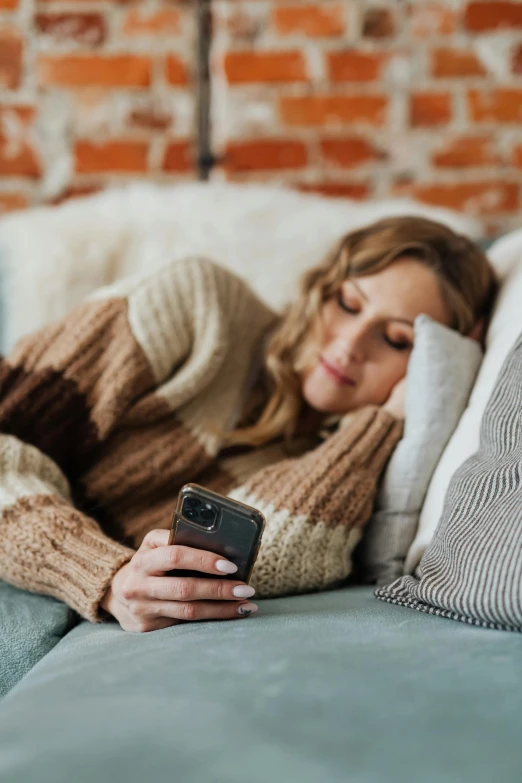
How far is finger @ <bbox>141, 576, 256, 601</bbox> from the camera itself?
68 cm

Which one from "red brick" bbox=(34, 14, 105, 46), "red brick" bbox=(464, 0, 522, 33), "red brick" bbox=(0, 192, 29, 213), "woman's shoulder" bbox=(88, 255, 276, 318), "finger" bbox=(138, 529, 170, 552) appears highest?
"red brick" bbox=(464, 0, 522, 33)

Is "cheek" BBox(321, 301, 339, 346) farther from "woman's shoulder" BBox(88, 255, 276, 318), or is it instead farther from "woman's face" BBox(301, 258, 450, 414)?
"woman's shoulder" BBox(88, 255, 276, 318)

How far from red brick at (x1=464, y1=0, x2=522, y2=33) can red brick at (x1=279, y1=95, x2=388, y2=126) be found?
0.82ft

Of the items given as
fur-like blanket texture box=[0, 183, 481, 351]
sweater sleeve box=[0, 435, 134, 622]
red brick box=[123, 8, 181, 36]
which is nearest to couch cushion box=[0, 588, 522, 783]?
sweater sleeve box=[0, 435, 134, 622]

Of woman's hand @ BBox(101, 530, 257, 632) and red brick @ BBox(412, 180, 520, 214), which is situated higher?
red brick @ BBox(412, 180, 520, 214)

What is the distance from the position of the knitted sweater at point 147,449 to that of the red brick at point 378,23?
0.86 meters

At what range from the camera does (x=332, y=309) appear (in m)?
1.20

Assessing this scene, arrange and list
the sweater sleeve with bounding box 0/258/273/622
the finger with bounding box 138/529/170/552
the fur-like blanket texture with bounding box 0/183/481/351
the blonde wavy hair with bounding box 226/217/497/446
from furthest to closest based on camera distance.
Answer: the fur-like blanket texture with bounding box 0/183/481/351
the blonde wavy hair with bounding box 226/217/497/446
the sweater sleeve with bounding box 0/258/273/622
the finger with bounding box 138/529/170/552

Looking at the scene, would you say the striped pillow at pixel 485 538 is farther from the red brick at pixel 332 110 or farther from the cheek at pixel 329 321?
the red brick at pixel 332 110

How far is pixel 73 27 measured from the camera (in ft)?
5.72

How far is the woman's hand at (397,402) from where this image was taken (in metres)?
1.06

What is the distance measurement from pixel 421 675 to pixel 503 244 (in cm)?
94

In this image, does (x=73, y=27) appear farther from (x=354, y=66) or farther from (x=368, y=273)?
(x=368, y=273)

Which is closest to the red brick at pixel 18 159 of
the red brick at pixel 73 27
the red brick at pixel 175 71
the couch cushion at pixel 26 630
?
the red brick at pixel 73 27
